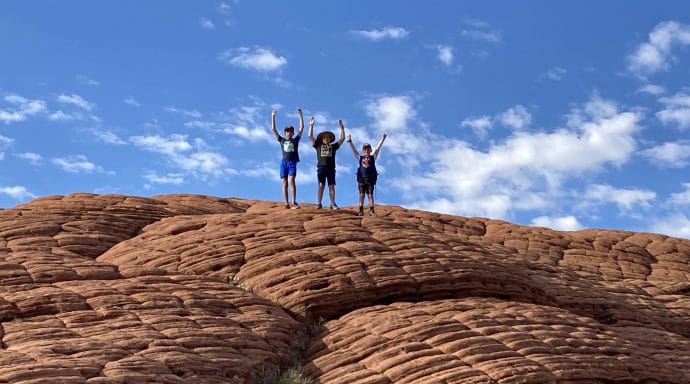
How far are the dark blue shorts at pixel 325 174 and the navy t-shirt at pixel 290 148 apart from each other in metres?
0.81

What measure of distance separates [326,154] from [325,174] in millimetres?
602

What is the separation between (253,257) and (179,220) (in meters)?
4.98

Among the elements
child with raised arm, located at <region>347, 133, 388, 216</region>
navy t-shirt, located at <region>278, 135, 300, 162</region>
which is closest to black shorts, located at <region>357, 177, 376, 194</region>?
child with raised arm, located at <region>347, 133, 388, 216</region>

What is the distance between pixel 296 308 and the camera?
19734 millimetres

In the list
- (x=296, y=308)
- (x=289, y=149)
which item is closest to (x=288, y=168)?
(x=289, y=149)

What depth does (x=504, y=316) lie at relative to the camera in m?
19.6

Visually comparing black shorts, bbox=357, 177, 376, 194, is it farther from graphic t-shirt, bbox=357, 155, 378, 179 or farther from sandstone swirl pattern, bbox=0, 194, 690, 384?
sandstone swirl pattern, bbox=0, 194, 690, 384

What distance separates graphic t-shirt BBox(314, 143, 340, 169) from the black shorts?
1254mm

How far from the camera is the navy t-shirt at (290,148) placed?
26.2 m

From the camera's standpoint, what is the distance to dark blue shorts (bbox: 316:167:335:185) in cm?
2675

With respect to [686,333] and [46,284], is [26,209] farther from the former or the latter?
[686,333]

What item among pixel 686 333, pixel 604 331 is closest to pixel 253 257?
pixel 604 331

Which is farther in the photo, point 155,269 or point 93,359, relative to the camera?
point 155,269

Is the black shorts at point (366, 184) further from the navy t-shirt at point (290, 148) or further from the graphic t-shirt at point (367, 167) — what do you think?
the navy t-shirt at point (290, 148)
